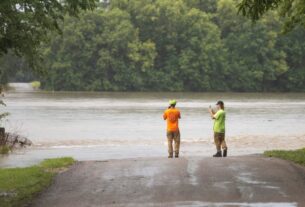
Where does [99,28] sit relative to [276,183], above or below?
above

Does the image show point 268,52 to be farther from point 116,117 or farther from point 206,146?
point 206,146

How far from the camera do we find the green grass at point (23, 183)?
415 inches

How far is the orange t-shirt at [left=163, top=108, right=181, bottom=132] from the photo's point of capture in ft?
56.3

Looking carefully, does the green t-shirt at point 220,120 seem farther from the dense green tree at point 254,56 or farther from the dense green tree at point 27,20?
the dense green tree at point 254,56

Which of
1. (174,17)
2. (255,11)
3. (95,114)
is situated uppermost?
(174,17)

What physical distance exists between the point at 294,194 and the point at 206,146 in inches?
719

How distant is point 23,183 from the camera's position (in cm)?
1229

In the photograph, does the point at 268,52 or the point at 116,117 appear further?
the point at 268,52

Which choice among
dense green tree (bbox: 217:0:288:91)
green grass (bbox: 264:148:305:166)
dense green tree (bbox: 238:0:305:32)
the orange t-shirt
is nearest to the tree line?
dense green tree (bbox: 217:0:288:91)

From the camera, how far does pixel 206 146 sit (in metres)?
28.5

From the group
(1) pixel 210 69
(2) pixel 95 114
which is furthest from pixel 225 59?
(2) pixel 95 114

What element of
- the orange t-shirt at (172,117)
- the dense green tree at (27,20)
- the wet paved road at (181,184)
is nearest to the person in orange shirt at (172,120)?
the orange t-shirt at (172,117)

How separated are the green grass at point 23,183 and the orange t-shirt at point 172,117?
10.3 ft

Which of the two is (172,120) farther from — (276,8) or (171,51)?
(171,51)
